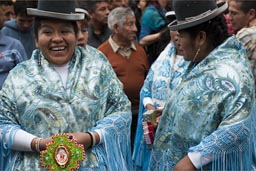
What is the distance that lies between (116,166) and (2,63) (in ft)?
6.92

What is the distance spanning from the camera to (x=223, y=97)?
3.30 meters

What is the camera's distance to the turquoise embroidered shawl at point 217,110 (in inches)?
129

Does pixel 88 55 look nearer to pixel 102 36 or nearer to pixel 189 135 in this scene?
pixel 189 135

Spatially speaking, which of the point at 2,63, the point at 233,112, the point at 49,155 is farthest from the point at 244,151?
the point at 2,63

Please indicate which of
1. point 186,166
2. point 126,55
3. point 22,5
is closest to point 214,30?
point 186,166

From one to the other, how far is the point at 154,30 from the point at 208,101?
4.06 m

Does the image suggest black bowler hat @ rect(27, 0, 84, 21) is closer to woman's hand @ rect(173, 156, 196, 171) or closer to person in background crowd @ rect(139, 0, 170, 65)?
woman's hand @ rect(173, 156, 196, 171)

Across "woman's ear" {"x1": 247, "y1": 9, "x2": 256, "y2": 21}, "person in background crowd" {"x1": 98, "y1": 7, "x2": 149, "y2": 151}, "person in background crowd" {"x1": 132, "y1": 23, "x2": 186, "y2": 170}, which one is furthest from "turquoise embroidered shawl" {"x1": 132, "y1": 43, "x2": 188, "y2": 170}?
"person in background crowd" {"x1": 98, "y1": 7, "x2": 149, "y2": 151}

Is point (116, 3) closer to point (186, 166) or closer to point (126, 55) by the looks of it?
point (126, 55)

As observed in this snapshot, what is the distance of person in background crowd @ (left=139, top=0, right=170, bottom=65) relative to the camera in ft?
23.0

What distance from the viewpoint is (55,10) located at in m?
3.74

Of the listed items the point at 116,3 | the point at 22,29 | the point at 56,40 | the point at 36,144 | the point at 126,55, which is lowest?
the point at 126,55

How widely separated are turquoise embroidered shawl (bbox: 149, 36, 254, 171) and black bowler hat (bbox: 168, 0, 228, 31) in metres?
0.17

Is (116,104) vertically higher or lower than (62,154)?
higher
